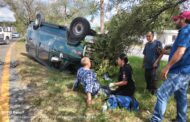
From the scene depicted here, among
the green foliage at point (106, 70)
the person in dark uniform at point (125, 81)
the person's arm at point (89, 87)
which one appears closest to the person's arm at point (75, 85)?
the person's arm at point (89, 87)

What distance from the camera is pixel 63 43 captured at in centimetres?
1227

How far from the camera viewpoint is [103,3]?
11.1 m

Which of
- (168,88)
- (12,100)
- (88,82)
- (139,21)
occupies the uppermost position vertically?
(139,21)

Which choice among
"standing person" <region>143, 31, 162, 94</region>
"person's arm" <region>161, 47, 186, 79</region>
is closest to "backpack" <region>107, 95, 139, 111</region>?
"person's arm" <region>161, 47, 186, 79</region>

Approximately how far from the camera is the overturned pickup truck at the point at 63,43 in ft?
38.5

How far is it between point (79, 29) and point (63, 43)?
0.66 m

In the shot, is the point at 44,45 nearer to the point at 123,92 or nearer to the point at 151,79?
the point at 151,79

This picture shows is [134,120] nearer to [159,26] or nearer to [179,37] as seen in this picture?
[179,37]

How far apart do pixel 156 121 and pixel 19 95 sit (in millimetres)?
3239

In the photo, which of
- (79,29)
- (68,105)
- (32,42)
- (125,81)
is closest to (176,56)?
(125,81)

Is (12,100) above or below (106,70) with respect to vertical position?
below

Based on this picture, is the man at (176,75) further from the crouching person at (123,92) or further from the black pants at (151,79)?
the black pants at (151,79)

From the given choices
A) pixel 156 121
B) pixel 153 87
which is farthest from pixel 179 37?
pixel 153 87

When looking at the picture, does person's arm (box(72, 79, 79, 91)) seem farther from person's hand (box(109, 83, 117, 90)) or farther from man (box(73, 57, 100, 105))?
person's hand (box(109, 83, 117, 90))
